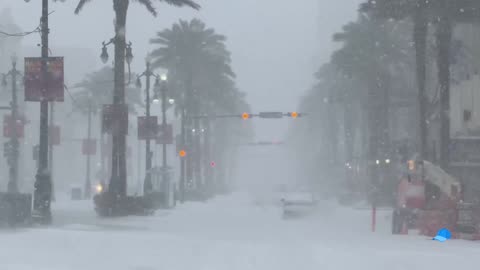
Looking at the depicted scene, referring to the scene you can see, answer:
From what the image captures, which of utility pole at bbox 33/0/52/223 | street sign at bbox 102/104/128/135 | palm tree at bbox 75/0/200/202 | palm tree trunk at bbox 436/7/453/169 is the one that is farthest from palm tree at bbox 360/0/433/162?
utility pole at bbox 33/0/52/223

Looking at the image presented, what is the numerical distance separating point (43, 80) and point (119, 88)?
9522 mm

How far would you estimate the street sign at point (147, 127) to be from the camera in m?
37.8

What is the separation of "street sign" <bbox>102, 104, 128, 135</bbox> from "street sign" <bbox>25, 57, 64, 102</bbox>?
7.85m

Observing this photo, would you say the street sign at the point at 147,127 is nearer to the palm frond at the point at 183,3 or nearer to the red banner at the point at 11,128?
the palm frond at the point at 183,3

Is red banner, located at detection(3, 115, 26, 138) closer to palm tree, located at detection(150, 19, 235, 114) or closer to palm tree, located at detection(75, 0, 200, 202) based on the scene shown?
palm tree, located at detection(75, 0, 200, 202)

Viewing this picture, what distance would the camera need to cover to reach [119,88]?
3219cm

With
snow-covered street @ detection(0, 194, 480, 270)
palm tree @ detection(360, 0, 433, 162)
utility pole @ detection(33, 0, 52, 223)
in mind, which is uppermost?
palm tree @ detection(360, 0, 433, 162)

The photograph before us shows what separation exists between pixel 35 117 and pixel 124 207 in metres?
82.7

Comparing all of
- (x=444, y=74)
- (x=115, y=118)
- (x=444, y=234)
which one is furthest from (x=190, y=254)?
(x=444, y=74)

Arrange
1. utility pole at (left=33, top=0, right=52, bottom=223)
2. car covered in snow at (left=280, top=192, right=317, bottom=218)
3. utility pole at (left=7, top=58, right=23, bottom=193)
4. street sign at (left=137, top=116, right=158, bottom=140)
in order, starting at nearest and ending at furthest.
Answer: utility pole at (left=33, top=0, right=52, bottom=223), car covered in snow at (left=280, top=192, right=317, bottom=218), street sign at (left=137, top=116, right=158, bottom=140), utility pole at (left=7, top=58, right=23, bottom=193)

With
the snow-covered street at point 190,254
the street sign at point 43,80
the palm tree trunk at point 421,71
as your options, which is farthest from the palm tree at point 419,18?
the snow-covered street at point 190,254

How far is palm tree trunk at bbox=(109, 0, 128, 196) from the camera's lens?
31531mm

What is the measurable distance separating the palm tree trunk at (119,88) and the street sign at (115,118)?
421 mm

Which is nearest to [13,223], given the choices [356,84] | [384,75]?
[384,75]
